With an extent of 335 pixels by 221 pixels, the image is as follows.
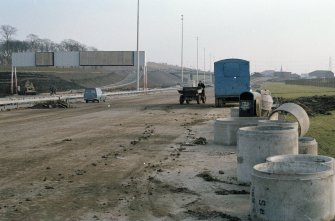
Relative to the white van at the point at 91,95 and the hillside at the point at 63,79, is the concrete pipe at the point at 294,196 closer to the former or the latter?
the white van at the point at 91,95

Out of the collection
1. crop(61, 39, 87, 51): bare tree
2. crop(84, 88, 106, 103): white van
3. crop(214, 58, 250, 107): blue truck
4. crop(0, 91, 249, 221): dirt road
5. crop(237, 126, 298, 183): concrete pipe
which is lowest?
crop(0, 91, 249, 221): dirt road

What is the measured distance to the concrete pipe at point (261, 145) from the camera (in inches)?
361

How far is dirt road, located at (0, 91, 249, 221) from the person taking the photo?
26.4ft

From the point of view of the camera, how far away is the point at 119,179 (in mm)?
10680

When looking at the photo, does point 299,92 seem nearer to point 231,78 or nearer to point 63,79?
point 231,78

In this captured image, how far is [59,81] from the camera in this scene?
361ft

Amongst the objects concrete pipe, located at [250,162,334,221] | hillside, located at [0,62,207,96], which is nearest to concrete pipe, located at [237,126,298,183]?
concrete pipe, located at [250,162,334,221]

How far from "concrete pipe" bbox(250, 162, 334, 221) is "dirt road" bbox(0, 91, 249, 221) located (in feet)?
2.64

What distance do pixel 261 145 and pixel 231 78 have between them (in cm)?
2803

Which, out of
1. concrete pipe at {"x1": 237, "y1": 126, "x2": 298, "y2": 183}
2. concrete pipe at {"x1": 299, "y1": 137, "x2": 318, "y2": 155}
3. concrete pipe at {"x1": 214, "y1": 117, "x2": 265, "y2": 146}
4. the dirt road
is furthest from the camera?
concrete pipe at {"x1": 214, "y1": 117, "x2": 265, "y2": 146}

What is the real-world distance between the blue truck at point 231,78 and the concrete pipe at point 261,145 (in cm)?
2728

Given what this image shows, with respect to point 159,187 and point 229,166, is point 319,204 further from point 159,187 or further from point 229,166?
point 229,166

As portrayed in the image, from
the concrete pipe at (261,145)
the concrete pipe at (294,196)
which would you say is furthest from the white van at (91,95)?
the concrete pipe at (294,196)

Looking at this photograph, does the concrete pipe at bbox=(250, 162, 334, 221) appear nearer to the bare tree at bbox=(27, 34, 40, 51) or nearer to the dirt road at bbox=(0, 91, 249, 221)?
the dirt road at bbox=(0, 91, 249, 221)
